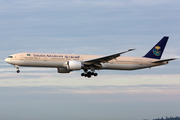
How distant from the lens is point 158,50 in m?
65.8

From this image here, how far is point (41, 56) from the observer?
2233 inches

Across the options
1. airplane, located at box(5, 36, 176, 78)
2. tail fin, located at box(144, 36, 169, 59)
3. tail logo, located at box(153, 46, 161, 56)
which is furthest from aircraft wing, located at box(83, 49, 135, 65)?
tail logo, located at box(153, 46, 161, 56)

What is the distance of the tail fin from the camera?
2569 inches

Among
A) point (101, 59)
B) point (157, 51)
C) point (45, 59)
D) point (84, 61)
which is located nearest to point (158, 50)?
point (157, 51)

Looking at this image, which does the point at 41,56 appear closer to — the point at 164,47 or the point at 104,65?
the point at 104,65

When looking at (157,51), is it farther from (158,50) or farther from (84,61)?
(84,61)

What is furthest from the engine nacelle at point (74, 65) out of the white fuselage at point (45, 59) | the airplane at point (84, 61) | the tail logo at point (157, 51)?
the tail logo at point (157, 51)

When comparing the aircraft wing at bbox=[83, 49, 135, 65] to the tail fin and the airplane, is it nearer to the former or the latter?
the airplane

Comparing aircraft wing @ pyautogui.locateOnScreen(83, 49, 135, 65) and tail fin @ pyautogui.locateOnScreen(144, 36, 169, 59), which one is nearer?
aircraft wing @ pyautogui.locateOnScreen(83, 49, 135, 65)

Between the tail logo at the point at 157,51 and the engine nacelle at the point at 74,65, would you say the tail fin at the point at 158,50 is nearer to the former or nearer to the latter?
the tail logo at the point at 157,51

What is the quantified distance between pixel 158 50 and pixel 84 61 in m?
17.1

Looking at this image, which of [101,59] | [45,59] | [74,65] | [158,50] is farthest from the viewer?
[158,50]

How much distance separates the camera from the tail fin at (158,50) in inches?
2569

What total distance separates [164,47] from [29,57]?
91.1ft
